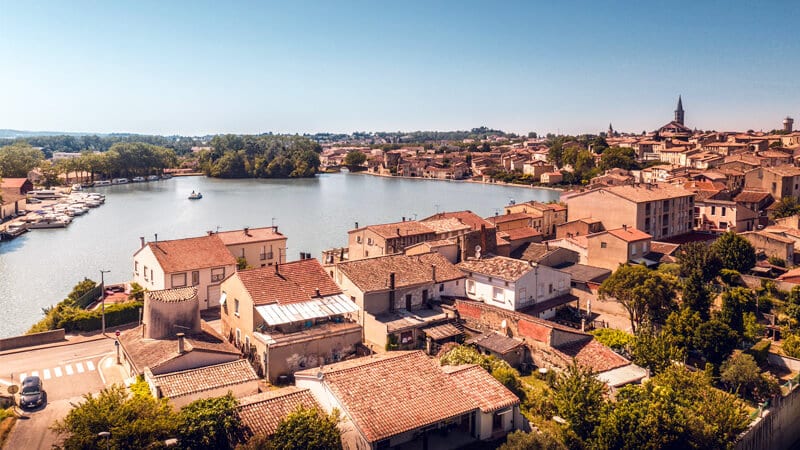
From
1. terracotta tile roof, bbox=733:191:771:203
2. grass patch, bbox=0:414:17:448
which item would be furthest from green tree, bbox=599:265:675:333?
terracotta tile roof, bbox=733:191:771:203

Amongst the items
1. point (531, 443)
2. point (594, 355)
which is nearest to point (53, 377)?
point (531, 443)

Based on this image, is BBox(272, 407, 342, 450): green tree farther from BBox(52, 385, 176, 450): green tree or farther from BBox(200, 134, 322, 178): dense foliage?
BBox(200, 134, 322, 178): dense foliage

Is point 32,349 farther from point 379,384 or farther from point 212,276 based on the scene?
point 379,384

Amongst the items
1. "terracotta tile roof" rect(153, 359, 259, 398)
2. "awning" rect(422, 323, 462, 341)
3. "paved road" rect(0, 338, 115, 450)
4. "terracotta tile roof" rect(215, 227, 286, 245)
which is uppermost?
"terracotta tile roof" rect(215, 227, 286, 245)

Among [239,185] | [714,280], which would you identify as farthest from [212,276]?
[239,185]

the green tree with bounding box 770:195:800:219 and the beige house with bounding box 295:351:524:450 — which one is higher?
the green tree with bounding box 770:195:800:219

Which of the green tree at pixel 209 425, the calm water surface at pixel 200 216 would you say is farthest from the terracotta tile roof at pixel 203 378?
the calm water surface at pixel 200 216

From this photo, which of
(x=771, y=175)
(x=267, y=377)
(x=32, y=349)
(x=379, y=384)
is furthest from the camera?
(x=771, y=175)

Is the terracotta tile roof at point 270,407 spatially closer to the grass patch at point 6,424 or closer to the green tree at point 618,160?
the grass patch at point 6,424
